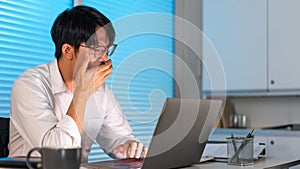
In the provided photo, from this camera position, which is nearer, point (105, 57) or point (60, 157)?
point (60, 157)

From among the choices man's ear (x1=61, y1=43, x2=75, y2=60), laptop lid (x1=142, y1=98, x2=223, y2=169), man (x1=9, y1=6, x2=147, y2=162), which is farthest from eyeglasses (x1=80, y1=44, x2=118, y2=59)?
laptop lid (x1=142, y1=98, x2=223, y2=169)

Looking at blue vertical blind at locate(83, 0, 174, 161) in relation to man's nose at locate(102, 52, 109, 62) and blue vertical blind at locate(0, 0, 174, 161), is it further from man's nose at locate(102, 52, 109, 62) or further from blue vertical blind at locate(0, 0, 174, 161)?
man's nose at locate(102, 52, 109, 62)

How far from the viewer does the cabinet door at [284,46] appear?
3.44 metres

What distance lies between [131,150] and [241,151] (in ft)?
1.35

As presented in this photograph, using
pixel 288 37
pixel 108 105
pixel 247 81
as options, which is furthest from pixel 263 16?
pixel 108 105

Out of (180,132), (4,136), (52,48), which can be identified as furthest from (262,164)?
(52,48)

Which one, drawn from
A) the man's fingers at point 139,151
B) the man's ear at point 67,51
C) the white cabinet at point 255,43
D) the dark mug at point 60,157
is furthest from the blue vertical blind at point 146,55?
the dark mug at point 60,157

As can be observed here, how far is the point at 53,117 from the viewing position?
5.65 ft

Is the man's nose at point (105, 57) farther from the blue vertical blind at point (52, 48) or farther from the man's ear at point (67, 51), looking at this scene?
the man's ear at point (67, 51)

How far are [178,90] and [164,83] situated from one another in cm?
22

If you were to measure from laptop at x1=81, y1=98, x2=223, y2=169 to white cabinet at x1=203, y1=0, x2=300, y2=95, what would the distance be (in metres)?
2.09

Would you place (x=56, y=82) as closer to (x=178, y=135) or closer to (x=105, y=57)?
(x=105, y=57)

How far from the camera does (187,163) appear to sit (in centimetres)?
153

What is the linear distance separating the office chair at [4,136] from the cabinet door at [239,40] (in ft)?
7.37
